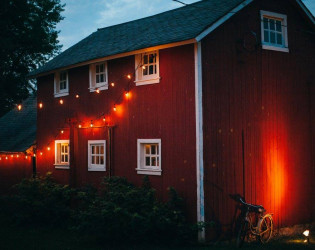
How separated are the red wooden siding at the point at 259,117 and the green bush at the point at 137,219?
93 centimetres

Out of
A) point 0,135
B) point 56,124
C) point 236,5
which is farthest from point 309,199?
point 0,135

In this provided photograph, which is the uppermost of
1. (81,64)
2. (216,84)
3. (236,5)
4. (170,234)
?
(236,5)

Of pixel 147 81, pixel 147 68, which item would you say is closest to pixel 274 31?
pixel 147 68

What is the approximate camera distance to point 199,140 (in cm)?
1255

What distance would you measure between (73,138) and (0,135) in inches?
298

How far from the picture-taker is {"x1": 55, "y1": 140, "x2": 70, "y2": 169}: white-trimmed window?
1767 centimetres

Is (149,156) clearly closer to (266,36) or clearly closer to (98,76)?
(98,76)

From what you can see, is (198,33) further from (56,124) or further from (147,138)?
(56,124)

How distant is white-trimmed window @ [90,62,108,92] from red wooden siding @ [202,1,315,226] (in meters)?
4.40

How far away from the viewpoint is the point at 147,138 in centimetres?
1399

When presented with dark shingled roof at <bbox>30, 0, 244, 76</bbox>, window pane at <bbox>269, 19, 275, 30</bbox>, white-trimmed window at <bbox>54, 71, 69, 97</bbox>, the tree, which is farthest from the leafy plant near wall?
the tree

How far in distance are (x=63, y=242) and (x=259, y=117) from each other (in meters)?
6.92

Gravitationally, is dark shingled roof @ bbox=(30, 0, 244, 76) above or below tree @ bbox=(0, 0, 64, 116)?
below

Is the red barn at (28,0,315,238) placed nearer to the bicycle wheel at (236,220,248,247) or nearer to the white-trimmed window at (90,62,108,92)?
the white-trimmed window at (90,62,108,92)
